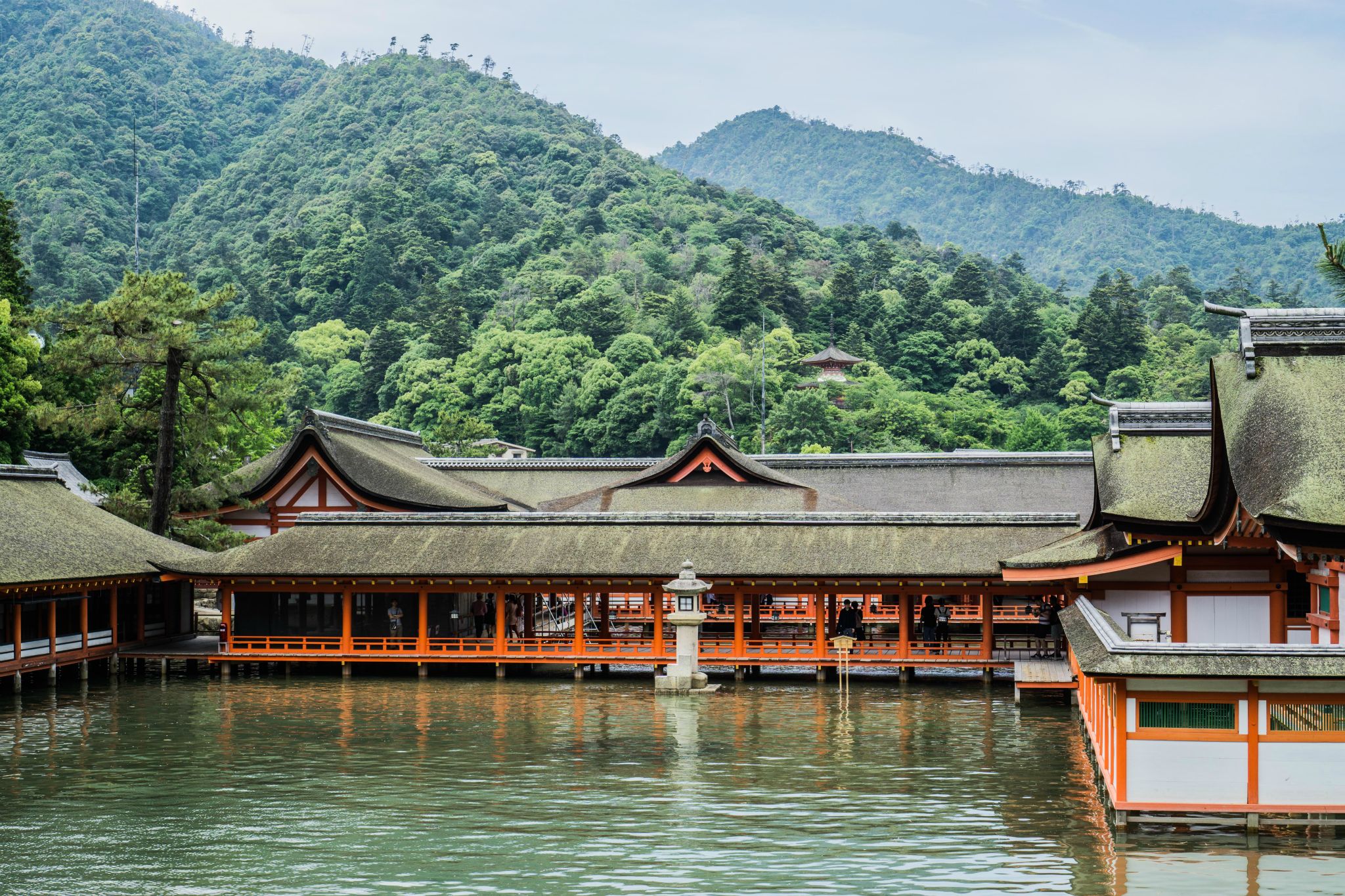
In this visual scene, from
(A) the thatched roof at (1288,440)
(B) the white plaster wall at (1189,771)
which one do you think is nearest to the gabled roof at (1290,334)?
(A) the thatched roof at (1288,440)

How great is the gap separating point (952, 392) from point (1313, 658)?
313 feet

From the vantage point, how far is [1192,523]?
81.2 feet

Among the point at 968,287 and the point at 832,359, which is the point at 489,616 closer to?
the point at 832,359

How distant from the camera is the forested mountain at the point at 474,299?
55969mm

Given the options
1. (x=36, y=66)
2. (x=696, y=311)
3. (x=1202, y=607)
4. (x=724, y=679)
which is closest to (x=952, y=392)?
(x=696, y=311)

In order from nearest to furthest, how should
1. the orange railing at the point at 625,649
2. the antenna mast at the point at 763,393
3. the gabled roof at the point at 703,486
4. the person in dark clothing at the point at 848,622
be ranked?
the orange railing at the point at 625,649 → the person in dark clothing at the point at 848,622 → the gabled roof at the point at 703,486 → the antenna mast at the point at 763,393

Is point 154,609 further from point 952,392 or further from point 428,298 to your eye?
point 428,298

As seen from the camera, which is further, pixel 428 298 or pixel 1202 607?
pixel 428 298

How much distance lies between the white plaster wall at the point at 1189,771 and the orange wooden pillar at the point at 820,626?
1810 centimetres

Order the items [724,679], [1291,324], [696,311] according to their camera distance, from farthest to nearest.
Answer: [696,311] → [724,679] → [1291,324]

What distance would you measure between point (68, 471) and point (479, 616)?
87.4ft

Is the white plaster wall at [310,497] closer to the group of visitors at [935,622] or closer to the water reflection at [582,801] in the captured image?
the water reflection at [582,801]

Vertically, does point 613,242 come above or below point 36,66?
below

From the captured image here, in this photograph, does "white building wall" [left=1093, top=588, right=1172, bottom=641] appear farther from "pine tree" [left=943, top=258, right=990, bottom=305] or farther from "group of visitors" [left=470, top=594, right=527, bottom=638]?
"pine tree" [left=943, top=258, right=990, bottom=305]
